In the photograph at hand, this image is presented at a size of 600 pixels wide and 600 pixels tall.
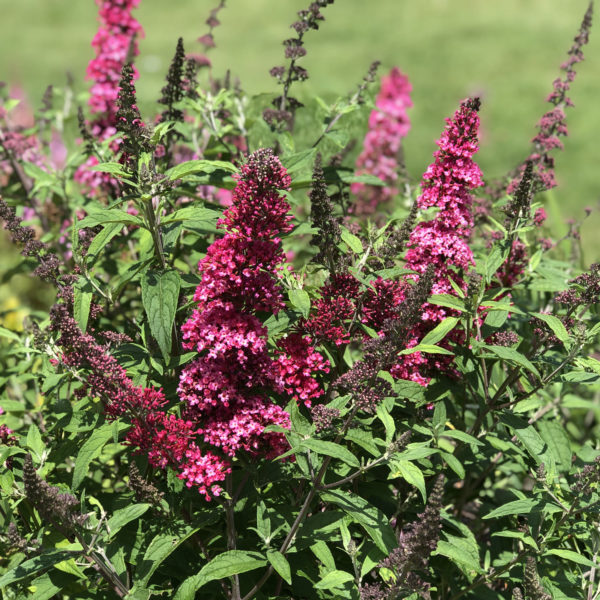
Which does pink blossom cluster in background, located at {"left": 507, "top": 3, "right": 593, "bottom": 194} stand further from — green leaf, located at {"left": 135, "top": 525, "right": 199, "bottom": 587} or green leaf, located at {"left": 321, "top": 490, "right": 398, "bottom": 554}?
green leaf, located at {"left": 135, "top": 525, "right": 199, "bottom": 587}

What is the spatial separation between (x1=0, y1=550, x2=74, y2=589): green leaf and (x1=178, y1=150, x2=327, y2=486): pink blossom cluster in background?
20.5 inches

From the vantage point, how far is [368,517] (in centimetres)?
245

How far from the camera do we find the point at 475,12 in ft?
73.4

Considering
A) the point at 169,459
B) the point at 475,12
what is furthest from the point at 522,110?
the point at 169,459

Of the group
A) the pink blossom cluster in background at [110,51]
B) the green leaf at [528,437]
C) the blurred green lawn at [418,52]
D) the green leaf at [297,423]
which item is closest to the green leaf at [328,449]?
the green leaf at [297,423]

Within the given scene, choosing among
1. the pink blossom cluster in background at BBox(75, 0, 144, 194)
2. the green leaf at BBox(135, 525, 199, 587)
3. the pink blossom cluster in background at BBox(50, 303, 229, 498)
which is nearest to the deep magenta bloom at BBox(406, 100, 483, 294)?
the pink blossom cluster in background at BBox(50, 303, 229, 498)

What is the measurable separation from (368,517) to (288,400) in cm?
58

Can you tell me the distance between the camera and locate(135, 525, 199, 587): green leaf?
242 cm

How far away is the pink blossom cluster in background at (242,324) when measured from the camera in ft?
7.82

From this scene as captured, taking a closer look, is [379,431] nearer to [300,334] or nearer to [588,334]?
[300,334]

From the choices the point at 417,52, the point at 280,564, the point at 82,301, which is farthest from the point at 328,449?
the point at 417,52

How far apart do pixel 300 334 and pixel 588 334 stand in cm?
114

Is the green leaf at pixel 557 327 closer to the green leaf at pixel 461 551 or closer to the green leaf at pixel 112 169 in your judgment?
the green leaf at pixel 461 551

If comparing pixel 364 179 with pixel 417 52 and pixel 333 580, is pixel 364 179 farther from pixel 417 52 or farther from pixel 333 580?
pixel 417 52
